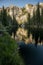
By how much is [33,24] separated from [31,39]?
0.31 meters

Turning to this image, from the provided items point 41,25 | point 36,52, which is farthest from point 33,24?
point 36,52

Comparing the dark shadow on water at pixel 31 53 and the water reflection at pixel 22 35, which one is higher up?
the water reflection at pixel 22 35

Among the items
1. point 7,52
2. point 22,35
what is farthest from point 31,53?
point 7,52

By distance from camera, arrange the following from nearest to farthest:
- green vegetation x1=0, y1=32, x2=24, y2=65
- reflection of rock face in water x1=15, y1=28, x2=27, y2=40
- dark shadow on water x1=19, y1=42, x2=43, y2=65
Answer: green vegetation x1=0, y1=32, x2=24, y2=65
reflection of rock face in water x1=15, y1=28, x2=27, y2=40
dark shadow on water x1=19, y1=42, x2=43, y2=65

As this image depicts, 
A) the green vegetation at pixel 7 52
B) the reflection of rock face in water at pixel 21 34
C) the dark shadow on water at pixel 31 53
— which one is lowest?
the dark shadow on water at pixel 31 53

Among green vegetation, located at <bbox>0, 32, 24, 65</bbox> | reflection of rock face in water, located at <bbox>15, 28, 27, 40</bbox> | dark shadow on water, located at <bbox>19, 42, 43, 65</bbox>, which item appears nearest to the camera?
green vegetation, located at <bbox>0, 32, 24, 65</bbox>

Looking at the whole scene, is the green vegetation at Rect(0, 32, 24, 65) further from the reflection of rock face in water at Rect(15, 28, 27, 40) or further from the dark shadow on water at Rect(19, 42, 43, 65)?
the dark shadow on water at Rect(19, 42, 43, 65)

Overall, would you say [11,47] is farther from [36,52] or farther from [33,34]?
[36,52]

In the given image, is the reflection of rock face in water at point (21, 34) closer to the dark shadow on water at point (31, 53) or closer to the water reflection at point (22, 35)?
the water reflection at point (22, 35)

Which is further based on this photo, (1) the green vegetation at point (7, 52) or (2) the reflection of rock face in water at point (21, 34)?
(2) the reflection of rock face in water at point (21, 34)

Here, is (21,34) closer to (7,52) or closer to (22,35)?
(22,35)

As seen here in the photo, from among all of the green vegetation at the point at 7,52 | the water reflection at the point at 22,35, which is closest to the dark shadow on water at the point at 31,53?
the water reflection at the point at 22,35

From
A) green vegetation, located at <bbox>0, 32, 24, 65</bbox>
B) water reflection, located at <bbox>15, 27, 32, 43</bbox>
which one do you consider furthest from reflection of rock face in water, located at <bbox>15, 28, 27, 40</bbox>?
green vegetation, located at <bbox>0, 32, 24, 65</bbox>

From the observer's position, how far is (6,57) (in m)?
2.37
